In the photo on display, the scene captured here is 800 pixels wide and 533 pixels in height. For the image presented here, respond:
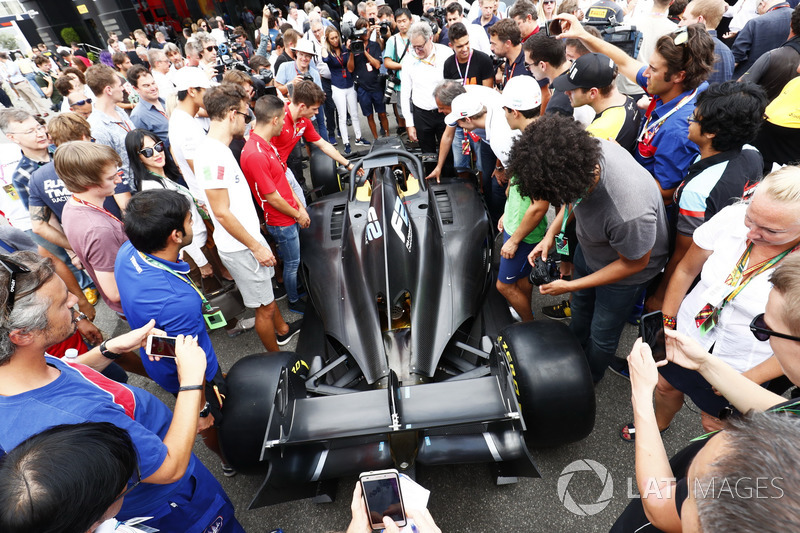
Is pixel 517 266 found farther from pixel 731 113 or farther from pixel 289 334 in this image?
pixel 289 334

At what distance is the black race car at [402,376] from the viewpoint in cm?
192

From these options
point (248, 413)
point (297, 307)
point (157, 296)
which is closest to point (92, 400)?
point (157, 296)

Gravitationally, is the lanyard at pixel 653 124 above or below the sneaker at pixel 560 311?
above

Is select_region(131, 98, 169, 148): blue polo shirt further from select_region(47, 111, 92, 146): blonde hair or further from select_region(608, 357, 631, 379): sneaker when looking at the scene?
select_region(608, 357, 631, 379): sneaker

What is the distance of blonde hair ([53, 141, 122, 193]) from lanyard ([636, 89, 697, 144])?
3.69 m

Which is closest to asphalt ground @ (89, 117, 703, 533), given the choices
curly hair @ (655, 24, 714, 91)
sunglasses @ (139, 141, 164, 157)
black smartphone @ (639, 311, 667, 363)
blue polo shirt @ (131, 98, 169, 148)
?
black smartphone @ (639, 311, 667, 363)

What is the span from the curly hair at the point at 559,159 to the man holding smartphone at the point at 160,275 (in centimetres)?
182

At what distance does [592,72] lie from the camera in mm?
2680

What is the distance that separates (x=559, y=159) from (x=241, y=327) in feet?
10.8

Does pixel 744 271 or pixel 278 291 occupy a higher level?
pixel 744 271

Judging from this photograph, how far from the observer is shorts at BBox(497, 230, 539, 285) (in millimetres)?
2955

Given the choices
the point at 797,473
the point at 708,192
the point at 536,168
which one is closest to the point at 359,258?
the point at 536,168


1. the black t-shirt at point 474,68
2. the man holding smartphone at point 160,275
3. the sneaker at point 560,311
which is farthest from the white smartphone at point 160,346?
the black t-shirt at point 474,68

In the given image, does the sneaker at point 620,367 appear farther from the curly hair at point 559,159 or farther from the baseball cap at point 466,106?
the baseball cap at point 466,106
